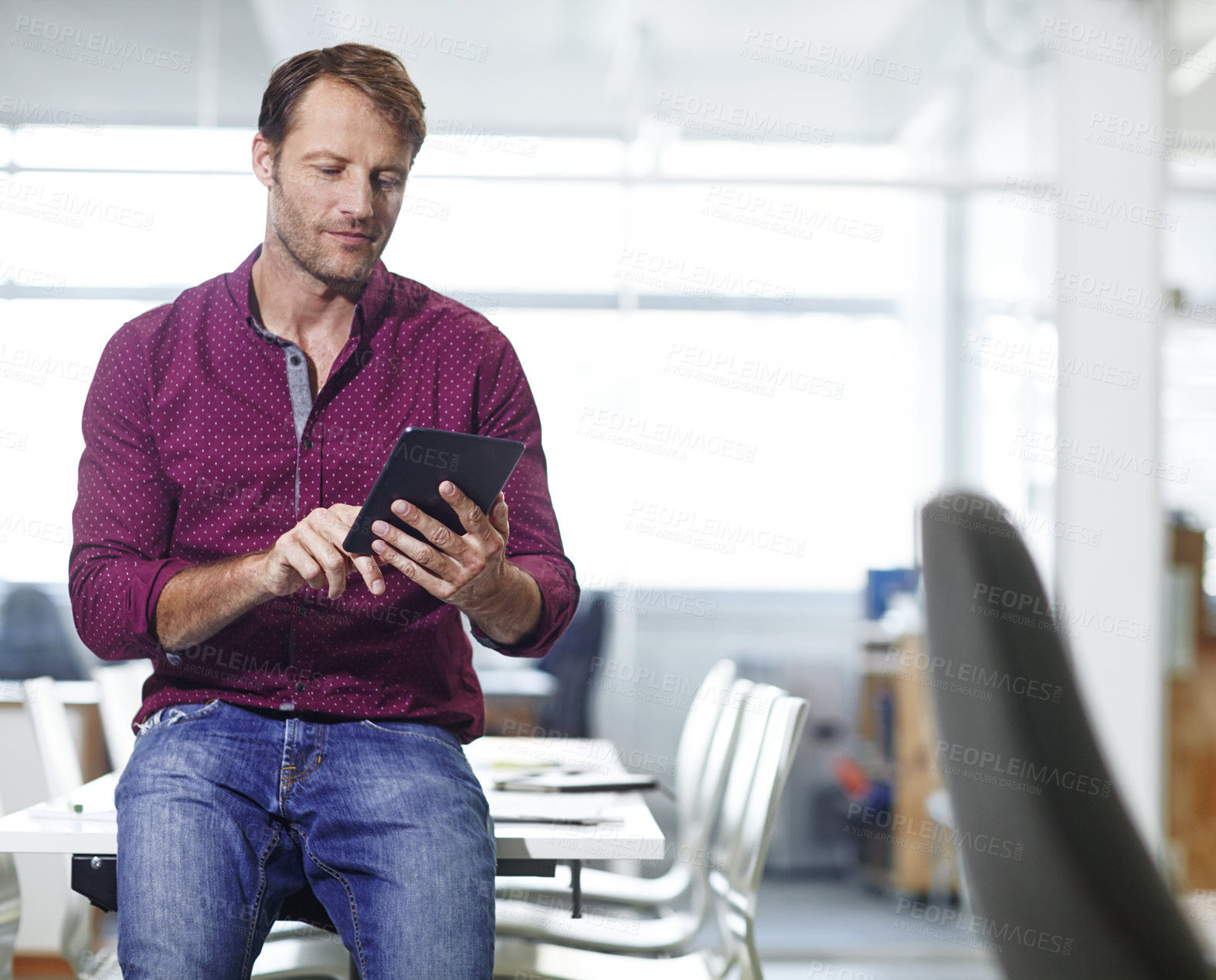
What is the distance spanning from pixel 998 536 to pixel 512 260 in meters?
→ 3.83

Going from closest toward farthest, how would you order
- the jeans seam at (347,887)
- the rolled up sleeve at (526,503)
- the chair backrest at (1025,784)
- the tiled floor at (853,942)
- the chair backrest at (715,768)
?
the chair backrest at (1025,784) → the jeans seam at (347,887) → the rolled up sleeve at (526,503) → the chair backrest at (715,768) → the tiled floor at (853,942)

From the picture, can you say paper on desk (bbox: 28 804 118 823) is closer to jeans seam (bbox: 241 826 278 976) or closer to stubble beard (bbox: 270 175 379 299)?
jeans seam (bbox: 241 826 278 976)

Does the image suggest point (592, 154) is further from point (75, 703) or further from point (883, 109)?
point (75, 703)

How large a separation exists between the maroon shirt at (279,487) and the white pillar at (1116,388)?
2.77 metres

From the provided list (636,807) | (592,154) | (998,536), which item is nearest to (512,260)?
(592,154)

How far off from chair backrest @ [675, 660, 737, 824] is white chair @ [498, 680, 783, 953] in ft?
0.84

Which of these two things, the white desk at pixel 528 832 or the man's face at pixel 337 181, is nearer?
the white desk at pixel 528 832

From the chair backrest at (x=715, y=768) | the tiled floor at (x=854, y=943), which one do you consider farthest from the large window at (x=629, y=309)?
the chair backrest at (x=715, y=768)

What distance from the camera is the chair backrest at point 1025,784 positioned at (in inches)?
16.4

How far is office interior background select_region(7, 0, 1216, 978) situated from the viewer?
393 cm

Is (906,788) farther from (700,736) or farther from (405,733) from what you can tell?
(405,733)

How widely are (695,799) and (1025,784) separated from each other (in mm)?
2131

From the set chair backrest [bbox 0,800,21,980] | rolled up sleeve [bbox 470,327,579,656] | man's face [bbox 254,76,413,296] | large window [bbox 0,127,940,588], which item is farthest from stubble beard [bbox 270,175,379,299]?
large window [bbox 0,127,940,588]

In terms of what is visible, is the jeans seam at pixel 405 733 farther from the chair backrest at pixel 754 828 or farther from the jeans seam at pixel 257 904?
the chair backrest at pixel 754 828
